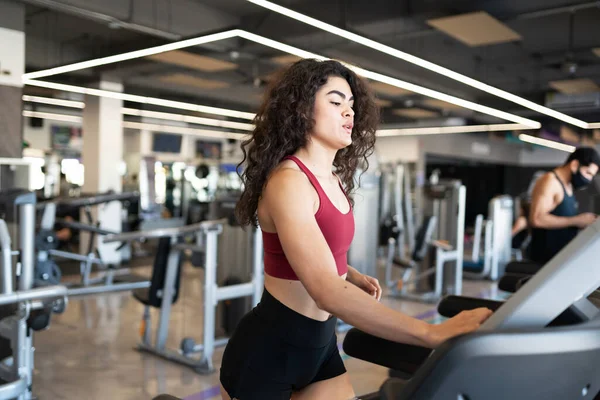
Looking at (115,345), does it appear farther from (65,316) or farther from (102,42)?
(102,42)

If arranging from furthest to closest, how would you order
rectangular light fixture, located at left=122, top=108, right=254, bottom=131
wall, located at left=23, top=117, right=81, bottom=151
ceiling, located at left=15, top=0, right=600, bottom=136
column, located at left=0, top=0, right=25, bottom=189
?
wall, located at left=23, top=117, right=81, bottom=151
rectangular light fixture, located at left=122, top=108, right=254, bottom=131
column, located at left=0, top=0, right=25, bottom=189
ceiling, located at left=15, top=0, right=600, bottom=136

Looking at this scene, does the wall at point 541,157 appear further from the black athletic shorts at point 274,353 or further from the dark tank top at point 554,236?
the black athletic shorts at point 274,353

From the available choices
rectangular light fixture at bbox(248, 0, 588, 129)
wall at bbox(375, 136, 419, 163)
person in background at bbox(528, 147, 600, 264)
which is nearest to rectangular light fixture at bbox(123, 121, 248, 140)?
wall at bbox(375, 136, 419, 163)

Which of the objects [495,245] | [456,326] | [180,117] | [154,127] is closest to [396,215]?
[495,245]

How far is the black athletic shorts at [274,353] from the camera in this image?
129cm

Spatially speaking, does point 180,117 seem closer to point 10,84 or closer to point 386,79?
point 10,84

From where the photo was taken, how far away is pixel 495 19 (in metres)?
5.47

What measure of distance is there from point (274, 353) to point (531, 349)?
2.26ft

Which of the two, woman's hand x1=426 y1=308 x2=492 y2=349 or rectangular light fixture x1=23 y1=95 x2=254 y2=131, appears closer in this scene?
woman's hand x1=426 y1=308 x2=492 y2=349

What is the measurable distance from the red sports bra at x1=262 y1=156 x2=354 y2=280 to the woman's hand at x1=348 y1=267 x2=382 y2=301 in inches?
5.5

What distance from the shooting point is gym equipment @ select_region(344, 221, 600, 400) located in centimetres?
71

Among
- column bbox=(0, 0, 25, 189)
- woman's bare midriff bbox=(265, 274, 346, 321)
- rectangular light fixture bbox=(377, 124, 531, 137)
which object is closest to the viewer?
woman's bare midriff bbox=(265, 274, 346, 321)

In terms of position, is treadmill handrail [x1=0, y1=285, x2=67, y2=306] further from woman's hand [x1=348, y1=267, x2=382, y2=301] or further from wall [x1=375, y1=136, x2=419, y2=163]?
wall [x1=375, y1=136, x2=419, y2=163]

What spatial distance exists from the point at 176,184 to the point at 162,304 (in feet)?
32.7
